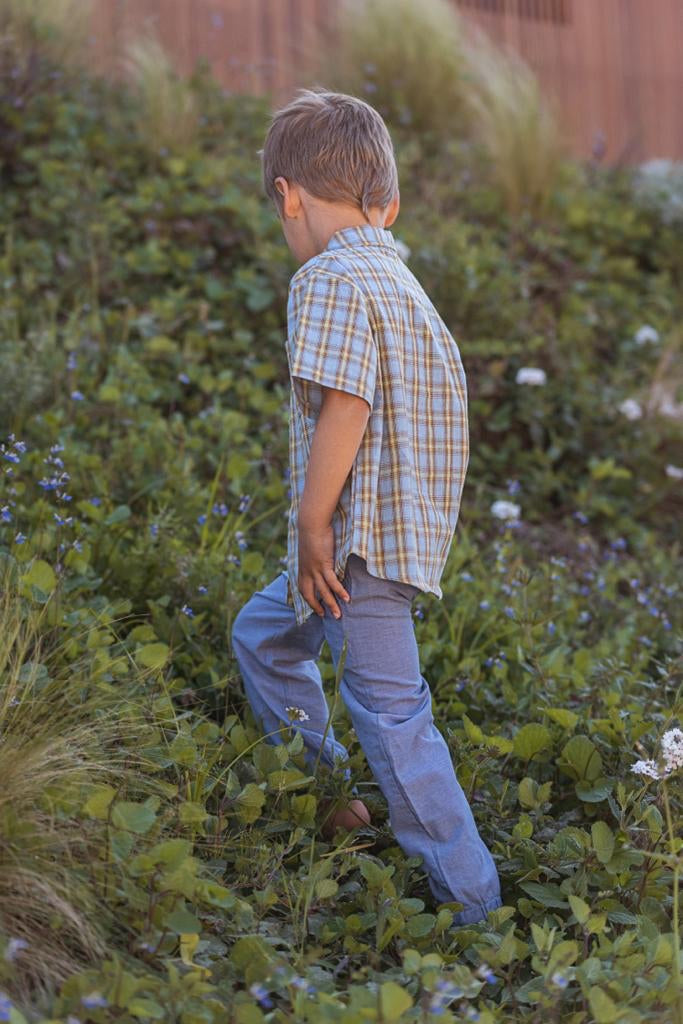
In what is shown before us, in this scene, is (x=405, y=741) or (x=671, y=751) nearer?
(x=671, y=751)

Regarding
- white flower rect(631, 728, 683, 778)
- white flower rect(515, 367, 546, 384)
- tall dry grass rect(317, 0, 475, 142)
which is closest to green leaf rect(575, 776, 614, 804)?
white flower rect(631, 728, 683, 778)

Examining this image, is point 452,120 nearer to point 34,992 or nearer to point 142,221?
point 142,221

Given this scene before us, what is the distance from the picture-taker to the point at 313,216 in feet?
8.80

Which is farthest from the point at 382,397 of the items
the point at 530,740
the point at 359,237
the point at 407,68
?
the point at 407,68

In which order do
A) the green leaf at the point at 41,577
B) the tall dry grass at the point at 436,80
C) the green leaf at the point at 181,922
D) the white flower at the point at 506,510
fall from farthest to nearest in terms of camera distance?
the tall dry grass at the point at 436,80 → the white flower at the point at 506,510 → the green leaf at the point at 41,577 → the green leaf at the point at 181,922

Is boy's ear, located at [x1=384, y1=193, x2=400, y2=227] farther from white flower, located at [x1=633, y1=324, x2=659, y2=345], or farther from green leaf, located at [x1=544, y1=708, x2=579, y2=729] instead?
white flower, located at [x1=633, y1=324, x2=659, y2=345]

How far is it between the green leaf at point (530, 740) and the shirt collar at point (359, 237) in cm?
116

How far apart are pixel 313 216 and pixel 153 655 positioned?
40.8 inches

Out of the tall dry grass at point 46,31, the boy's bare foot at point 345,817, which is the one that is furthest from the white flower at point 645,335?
the boy's bare foot at point 345,817

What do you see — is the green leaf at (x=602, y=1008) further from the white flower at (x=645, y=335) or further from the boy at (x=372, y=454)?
the white flower at (x=645, y=335)

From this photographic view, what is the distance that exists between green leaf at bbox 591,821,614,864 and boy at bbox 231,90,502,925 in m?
0.23

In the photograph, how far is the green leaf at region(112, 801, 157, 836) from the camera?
214cm

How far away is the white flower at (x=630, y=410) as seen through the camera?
559 cm

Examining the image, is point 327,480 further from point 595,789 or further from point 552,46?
point 552,46
